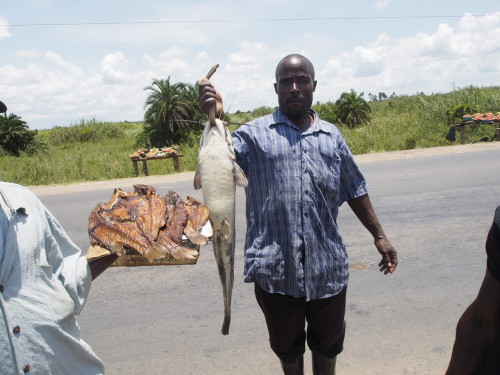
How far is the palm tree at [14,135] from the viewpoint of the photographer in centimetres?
2456

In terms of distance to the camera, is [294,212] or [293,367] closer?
[294,212]

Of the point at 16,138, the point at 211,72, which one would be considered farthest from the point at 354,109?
the point at 211,72

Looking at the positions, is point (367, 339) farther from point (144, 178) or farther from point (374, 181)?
point (144, 178)

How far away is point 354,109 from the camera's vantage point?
23.6 metres

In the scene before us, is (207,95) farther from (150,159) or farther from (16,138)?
(16,138)

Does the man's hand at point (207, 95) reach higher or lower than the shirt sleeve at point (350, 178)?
higher

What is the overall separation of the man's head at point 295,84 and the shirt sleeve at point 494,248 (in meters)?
1.41

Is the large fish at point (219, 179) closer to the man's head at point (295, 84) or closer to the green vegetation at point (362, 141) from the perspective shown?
the man's head at point (295, 84)

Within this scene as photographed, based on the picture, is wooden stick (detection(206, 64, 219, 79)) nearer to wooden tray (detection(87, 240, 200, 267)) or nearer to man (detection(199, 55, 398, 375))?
man (detection(199, 55, 398, 375))

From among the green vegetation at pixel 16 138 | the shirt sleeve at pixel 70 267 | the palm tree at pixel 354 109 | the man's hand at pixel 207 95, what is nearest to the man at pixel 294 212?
the man's hand at pixel 207 95

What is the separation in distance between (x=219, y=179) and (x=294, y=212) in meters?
0.76

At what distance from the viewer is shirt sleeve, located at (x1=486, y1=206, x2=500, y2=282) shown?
1338mm

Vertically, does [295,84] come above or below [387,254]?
above

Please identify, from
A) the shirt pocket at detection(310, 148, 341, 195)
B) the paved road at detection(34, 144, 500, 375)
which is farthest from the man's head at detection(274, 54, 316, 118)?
the paved road at detection(34, 144, 500, 375)
